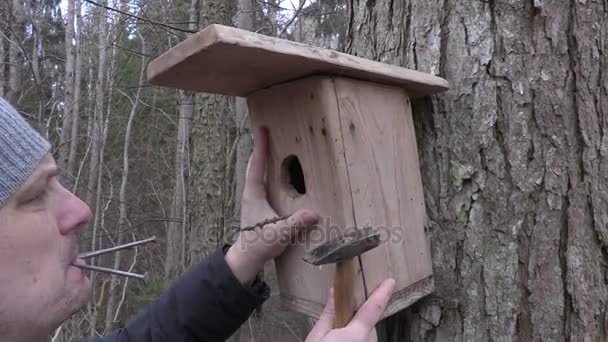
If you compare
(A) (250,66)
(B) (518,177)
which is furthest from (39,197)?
(B) (518,177)

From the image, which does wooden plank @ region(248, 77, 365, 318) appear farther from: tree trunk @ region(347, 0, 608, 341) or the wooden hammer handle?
tree trunk @ region(347, 0, 608, 341)

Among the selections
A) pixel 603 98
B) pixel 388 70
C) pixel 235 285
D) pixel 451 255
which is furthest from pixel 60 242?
pixel 603 98

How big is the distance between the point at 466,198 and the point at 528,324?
36cm

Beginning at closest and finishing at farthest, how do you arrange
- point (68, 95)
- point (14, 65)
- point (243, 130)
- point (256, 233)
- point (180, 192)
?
point (256, 233) < point (243, 130) < point (14, 65) < point (180, 192) < point (68, 95)

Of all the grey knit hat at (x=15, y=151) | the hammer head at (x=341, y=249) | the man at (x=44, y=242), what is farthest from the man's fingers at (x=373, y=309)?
the grey knit hat at (x=15, y=151)

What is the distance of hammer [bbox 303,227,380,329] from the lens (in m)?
1.18

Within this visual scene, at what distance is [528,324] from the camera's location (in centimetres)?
144

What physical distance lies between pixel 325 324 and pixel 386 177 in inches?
16.1

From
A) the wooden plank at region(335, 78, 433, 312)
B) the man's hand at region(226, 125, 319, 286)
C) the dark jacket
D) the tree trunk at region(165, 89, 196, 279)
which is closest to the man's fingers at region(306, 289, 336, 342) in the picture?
the wooden plank at region(335, 78, 433, 312)

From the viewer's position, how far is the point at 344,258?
1.21 meters

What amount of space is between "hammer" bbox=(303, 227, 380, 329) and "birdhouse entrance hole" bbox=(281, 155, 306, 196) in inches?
12.7

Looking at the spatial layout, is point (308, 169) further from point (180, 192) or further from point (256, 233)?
point (180, 192)

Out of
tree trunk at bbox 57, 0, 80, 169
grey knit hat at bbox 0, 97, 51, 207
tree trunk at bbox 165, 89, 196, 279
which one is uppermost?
tree trunk at bbox 57, 0, 80, 169

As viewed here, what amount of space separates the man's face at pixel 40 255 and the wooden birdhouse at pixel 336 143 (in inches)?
14.8
